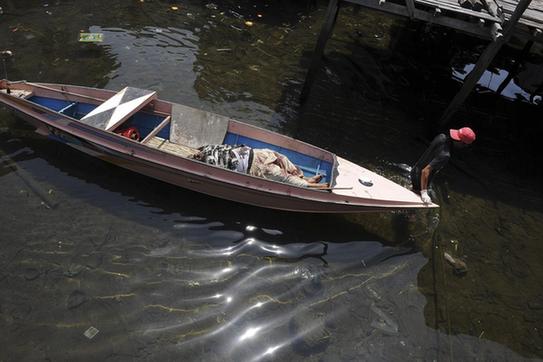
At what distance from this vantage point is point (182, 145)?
334 inches

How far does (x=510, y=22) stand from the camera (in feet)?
28.3

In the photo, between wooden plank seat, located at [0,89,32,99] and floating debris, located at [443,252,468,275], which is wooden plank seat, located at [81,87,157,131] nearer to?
wooden plank seat, located at [0,89,32,99]

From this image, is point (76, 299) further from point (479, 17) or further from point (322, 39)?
point (479, 17)

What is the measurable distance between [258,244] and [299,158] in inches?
92.3

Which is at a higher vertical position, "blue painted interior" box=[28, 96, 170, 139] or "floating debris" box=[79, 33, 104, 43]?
"floating debris" box=[79, 33, 104, 43]

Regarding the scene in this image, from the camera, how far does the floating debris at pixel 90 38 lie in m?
12.5

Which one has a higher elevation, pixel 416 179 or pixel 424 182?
pixel 424 182

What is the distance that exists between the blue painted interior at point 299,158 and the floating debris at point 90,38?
786 cm

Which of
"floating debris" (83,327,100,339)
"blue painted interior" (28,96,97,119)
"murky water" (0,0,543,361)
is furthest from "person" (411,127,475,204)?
"blue painted interior" (28,96,97,119)

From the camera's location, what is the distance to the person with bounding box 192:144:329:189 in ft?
24.2

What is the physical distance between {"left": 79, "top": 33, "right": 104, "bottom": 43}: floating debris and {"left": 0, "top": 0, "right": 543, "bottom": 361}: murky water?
31 cm

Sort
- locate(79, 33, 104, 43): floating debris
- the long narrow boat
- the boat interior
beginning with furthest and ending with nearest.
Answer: locate(79, 33, 104, 43): floating debris → the boat interior → the long narrow boat

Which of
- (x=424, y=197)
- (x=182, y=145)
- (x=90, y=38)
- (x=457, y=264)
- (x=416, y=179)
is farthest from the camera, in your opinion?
(x=90, y=38)

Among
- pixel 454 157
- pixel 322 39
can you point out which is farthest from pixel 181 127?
pixel 454 157
